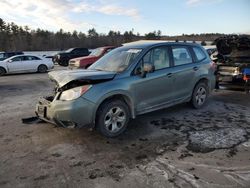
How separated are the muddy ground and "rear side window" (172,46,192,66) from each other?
4.11ft

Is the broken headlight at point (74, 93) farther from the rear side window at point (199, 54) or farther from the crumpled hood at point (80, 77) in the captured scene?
the rear side window at point (199, 54)

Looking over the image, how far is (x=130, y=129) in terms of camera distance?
5695 millimetres

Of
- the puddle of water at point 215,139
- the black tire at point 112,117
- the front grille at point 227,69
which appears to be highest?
the front grille at point 227,69

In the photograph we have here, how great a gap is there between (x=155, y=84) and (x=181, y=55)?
1.29 meters

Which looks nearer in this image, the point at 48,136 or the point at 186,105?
the point at 48,136

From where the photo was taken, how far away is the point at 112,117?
17.1ft

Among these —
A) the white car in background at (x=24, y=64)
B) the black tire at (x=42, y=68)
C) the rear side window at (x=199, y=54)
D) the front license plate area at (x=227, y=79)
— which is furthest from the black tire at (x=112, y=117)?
the black tire at (x=42, y=68)

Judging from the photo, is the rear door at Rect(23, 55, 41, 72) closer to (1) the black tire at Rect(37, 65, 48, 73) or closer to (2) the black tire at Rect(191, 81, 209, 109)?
(1) the black tire at Rect(37, 65, 48, 73)

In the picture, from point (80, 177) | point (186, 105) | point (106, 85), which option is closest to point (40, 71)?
point (186, 105)

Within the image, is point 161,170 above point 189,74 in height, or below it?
below

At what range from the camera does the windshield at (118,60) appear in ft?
18.6

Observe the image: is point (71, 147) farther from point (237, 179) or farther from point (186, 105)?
point (186, 105)

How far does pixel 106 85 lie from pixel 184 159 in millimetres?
1849

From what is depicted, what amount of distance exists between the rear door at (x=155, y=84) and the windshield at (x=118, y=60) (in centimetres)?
26
